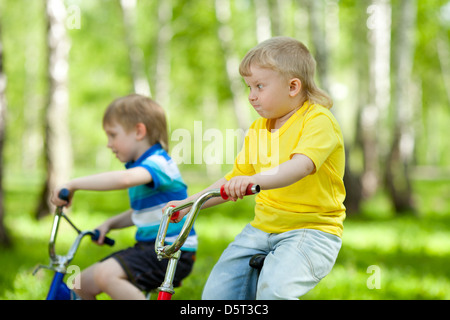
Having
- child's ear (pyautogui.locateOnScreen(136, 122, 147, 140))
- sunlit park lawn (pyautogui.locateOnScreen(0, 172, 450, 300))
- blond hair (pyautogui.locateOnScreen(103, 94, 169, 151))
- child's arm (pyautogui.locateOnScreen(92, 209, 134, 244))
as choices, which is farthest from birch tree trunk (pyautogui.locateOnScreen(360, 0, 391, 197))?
child's arm (pyautogui.locateOnScreen(92, 209, 134, 244))

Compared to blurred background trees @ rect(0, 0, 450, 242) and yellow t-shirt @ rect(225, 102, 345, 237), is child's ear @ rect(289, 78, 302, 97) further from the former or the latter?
blurred background trees @ rect(0, 0, 450, 242)

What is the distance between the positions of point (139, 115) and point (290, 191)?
3.97 feet

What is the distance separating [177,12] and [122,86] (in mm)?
8391

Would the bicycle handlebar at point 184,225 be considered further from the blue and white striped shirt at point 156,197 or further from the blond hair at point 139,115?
the blond hair at point 139,115

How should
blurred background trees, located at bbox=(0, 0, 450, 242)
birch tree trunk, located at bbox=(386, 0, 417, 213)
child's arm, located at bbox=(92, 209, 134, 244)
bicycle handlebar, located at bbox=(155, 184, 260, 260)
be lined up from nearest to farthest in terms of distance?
bicycle handlebar, located at bbox=(155, 184, 260, 260)
child's arm, located at bbox=(92, 209, 134, 244)
blurred background trees, located at bbox=(0, 0, 450, 242)
birch tree trunk, located at bbox=(386, 0, 417, 213)

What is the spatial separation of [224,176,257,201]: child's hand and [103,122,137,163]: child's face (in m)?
1.31

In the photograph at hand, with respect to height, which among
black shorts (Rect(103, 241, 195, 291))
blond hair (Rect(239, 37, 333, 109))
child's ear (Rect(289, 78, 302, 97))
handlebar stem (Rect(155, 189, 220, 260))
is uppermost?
blond hair (Rect(239, 37, 333, 109))

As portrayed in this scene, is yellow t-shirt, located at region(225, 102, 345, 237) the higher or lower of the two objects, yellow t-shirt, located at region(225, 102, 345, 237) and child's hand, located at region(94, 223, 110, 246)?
the higher

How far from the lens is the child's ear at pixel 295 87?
254 centimetres

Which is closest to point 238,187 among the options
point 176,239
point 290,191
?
point 176,239

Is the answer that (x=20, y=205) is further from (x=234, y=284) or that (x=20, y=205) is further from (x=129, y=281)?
(x=234, y=284)

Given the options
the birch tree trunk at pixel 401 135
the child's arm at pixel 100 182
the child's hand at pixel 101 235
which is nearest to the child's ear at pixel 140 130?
the child's arm at pixel 100 182

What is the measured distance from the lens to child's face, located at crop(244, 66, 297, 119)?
2.51 m

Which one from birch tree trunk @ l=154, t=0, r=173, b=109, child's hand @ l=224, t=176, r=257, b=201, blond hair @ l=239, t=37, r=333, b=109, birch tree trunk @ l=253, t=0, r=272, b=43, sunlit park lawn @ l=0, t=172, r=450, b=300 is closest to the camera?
child's hand @ l=224, t=176, r=257, b=201
